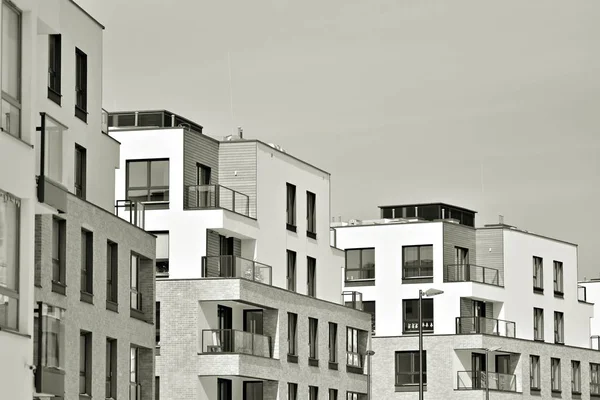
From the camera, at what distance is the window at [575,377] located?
83.3 m

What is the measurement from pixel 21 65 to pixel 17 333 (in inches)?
182

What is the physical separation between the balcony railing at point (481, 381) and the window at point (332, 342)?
14418 mm

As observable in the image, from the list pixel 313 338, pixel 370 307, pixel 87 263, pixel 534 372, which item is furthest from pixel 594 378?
pixel 87 263

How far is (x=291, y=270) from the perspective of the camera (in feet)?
201

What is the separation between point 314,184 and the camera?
6356 centimetres

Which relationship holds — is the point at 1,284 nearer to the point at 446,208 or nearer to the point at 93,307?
the point at 93,307

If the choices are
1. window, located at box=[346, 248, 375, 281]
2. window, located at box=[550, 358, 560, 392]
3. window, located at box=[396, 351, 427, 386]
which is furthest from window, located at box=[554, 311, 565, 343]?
window, located at box=[346, 248, 375, 281]

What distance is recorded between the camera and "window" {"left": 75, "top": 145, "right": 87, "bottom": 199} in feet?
139

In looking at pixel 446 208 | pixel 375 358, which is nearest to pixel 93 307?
pixel 375 358

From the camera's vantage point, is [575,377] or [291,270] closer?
[291,270]

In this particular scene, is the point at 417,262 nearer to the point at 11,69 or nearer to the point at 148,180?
the point at 148,180

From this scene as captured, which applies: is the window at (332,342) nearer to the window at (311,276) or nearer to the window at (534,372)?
the window at (311,276)

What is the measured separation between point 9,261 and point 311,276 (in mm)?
39243

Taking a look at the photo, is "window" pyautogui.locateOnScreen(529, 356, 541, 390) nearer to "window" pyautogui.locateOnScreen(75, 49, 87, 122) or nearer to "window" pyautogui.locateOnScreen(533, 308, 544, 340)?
"window" pyautogui.locateOnScreen(533, 308, 544, 340)
